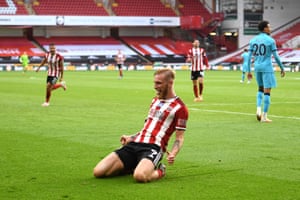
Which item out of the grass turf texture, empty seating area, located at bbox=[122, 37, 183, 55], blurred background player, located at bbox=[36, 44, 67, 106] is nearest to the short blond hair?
the grass turf texture

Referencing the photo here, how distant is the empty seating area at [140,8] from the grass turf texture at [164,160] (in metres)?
54.4

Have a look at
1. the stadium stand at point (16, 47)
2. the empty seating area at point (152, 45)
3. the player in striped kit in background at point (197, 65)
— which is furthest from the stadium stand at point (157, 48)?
the player in striped kit in background at point (197, 65)

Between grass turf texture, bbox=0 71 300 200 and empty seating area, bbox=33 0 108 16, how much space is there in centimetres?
5186

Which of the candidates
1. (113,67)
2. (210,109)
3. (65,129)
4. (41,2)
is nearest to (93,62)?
(113,67)

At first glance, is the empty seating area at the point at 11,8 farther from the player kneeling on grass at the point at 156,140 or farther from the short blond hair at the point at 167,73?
the short blond hair at the point at 167,73

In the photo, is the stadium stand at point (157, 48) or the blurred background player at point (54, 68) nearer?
the blurred background player at point (54, 68)

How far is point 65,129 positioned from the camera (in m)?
15.1

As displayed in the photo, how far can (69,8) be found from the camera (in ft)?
242

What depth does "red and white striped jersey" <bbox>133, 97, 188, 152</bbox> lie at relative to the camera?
922 cm

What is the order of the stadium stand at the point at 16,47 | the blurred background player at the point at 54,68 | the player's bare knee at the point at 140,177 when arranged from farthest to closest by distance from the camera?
the stadium stand at the point at 16,47, the blurred background player at the point at 54,68, the player's bare knee at the point at 140,177

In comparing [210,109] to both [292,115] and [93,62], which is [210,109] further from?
[93,62]

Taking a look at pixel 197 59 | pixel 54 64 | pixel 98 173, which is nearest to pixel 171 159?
pixel 98 173

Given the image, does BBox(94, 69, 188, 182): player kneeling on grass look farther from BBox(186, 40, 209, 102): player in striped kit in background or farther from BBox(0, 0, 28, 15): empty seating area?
BBox(0, 0, 28, 15): empty seating area

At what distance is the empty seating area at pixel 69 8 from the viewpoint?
72250mm
